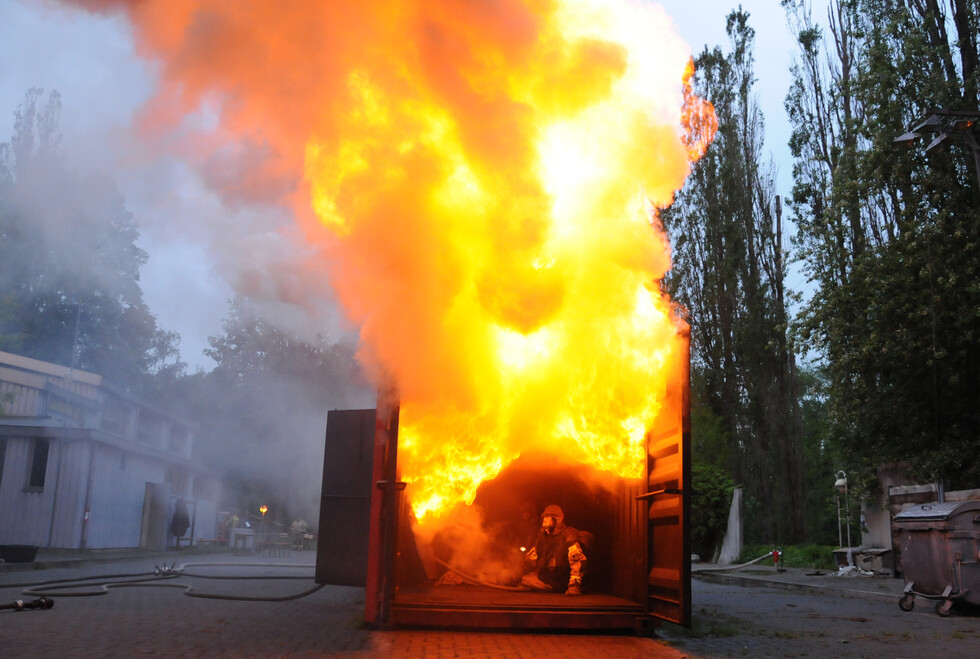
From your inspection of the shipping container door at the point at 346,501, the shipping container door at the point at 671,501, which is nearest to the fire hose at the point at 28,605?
the shipping container door at the point at 346,501

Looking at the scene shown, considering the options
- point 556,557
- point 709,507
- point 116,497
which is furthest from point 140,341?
point 556,557

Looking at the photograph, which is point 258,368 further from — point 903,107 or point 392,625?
point 903,107

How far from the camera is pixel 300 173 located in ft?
32.4

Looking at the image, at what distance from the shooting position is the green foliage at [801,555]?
2438 cm

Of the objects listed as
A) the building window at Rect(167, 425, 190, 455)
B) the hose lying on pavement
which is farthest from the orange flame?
the building window at Rect(167, 425, 190, 455)

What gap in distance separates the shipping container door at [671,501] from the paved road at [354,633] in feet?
1.58

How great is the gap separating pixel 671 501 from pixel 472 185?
4.39 meters

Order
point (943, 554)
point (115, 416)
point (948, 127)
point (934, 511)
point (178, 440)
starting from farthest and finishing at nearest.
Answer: point (178, 440) → point (115, 416) → point (948, 127) → point (934, 511) → point (943, 554)

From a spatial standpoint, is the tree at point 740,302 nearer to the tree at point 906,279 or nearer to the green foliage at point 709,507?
the green foliage at point 709,507

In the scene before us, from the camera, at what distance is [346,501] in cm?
1209

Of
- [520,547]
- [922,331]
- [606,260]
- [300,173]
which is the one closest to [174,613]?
[520,547]

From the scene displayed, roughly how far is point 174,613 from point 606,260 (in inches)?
275

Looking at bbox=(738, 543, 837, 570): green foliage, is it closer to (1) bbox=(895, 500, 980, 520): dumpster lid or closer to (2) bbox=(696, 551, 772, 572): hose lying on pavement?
(2) bbox=(696, 551, 772, 572): hose lying on pavement

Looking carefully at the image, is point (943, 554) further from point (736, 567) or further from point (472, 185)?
point (736, 567)
